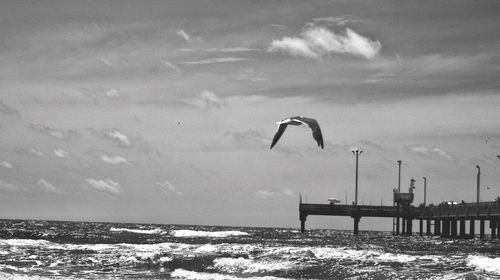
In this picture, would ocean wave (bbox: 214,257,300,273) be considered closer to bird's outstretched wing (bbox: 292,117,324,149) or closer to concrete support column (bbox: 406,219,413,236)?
bird's outstretched wing (bbox: 292,117,324,149)

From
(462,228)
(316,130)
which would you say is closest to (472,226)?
(462,228)

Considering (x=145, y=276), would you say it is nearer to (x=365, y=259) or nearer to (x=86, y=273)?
(x=86, y=273)

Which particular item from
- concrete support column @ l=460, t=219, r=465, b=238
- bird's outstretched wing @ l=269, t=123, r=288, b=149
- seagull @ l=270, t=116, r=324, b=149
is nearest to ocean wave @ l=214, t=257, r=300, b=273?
bird's outstretched wing @ l=269, t=123, r=288, b=149

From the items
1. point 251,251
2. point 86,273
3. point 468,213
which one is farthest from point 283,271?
point 468,213

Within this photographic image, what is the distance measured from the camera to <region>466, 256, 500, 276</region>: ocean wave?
3169 centimetres

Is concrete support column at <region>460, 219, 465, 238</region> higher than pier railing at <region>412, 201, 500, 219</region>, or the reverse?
pier railing at <region>412, 201, 500, 219</region>

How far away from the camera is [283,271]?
3400 centimetres

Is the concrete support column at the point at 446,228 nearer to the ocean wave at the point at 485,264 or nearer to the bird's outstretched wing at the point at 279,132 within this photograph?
the ocean wave at the point at 485,264

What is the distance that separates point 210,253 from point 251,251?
88.6 inches

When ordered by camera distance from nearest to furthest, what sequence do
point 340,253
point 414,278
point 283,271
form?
1. point 414,278
2. point 283,271
3. point 340,253

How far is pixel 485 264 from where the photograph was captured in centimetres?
3294

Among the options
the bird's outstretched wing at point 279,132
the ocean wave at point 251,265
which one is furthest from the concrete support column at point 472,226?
the bird's outstretched wing at point 279,132

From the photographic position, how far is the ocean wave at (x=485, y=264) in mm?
31694

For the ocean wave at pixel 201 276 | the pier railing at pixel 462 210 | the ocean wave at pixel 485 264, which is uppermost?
the pier railing at pixel 462 210
